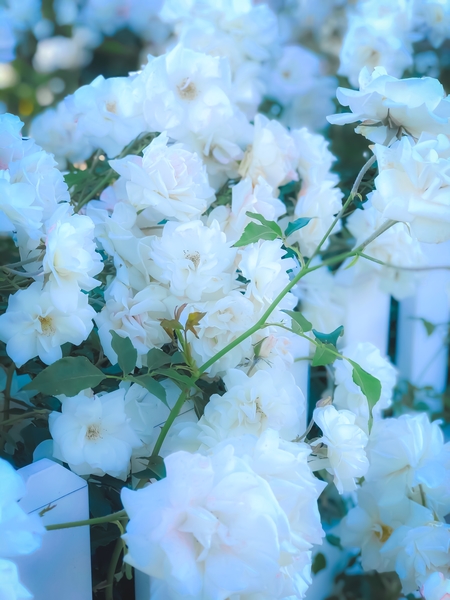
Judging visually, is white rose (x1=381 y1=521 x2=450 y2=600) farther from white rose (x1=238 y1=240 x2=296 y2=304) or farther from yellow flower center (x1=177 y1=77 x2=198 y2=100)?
yellow flower center (x1=177 y1=77 x2=198 y2=100)

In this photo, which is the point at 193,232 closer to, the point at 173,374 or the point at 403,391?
the point at 173,374

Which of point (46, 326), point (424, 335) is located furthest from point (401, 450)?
point (424, 335)

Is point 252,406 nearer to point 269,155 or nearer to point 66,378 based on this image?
point 66,378

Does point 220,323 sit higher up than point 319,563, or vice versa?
point 220,323

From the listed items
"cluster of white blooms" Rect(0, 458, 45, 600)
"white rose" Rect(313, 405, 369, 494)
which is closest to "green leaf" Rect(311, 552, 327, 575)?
"white rose" Rect(313, 405, 369, 494)

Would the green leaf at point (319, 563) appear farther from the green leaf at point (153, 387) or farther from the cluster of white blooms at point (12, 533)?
the cluster of white blooms at point (12, 533)

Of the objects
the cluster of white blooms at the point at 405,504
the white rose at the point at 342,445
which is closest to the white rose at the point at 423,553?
the cluster of white blooms at the point at 405,504
